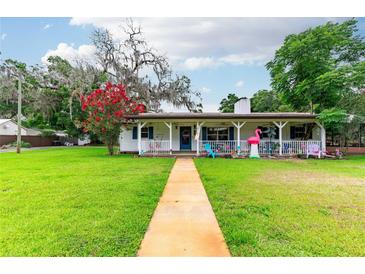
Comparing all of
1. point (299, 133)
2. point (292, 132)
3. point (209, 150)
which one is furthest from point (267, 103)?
point (209, 150)

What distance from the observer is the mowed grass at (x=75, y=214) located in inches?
131

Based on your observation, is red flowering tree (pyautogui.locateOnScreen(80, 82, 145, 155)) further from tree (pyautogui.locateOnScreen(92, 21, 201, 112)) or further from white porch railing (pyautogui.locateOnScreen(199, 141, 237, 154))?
tree (pyautogui.locateOnScreen(92, 21, 201, 112))

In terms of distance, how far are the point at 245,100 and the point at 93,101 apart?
362 inches

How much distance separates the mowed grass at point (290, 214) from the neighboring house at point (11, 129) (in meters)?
27.9

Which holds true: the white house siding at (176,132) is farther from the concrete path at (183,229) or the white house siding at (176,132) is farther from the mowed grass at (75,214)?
the concrete path at (183,229)

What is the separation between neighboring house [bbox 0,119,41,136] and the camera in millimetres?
27834

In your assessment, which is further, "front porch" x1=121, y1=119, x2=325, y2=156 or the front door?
the front door

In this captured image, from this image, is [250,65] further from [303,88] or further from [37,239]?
[37,239]

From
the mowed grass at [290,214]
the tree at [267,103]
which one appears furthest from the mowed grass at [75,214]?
the tree at [267,103]

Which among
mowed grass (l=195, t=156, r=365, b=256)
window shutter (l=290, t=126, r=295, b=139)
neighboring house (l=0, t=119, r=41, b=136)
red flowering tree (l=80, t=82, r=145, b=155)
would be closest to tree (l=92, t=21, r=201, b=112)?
neighboring house (l=0, t=119, r=41, b=136)

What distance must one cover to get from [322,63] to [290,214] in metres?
15.7

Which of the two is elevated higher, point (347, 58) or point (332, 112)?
point (347, 58)
